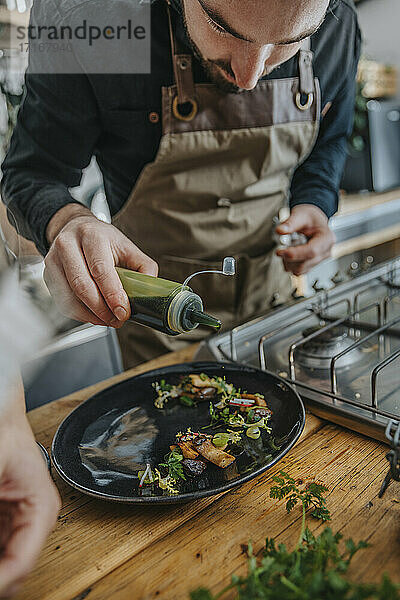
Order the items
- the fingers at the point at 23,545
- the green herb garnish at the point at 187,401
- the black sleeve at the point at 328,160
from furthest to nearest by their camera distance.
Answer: the black sleeve at the point at 328,160 → the green herb garnish at the point at 187,401 → the fingers at the point at 23,545

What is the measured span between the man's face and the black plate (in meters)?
0.46

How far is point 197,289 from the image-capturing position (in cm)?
117

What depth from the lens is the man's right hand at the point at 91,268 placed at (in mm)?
685

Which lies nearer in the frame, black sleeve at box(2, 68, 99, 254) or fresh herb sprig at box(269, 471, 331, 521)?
fresh herb sprig at box(269, 471, 331, 521)

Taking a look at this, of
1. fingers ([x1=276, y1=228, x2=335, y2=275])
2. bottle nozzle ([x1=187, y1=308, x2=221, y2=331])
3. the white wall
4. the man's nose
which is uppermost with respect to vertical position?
the white wall

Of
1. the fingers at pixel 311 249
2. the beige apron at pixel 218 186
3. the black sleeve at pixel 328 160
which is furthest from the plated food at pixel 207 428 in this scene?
the black sleeve at pixel 328 160

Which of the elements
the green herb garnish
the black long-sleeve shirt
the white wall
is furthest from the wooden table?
the white wall

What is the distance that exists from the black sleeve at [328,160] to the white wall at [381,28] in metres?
1.20

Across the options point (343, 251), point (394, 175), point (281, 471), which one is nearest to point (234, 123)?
point (281, 471)

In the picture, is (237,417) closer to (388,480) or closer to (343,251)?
(388,480)

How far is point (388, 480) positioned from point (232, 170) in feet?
2.31

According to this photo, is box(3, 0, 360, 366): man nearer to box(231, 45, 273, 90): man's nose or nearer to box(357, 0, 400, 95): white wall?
box(231, 45, 273, 90): man's nose

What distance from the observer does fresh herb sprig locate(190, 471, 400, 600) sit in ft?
1.39

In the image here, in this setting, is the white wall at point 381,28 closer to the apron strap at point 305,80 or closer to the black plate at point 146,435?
the apron strap at point 305,80
